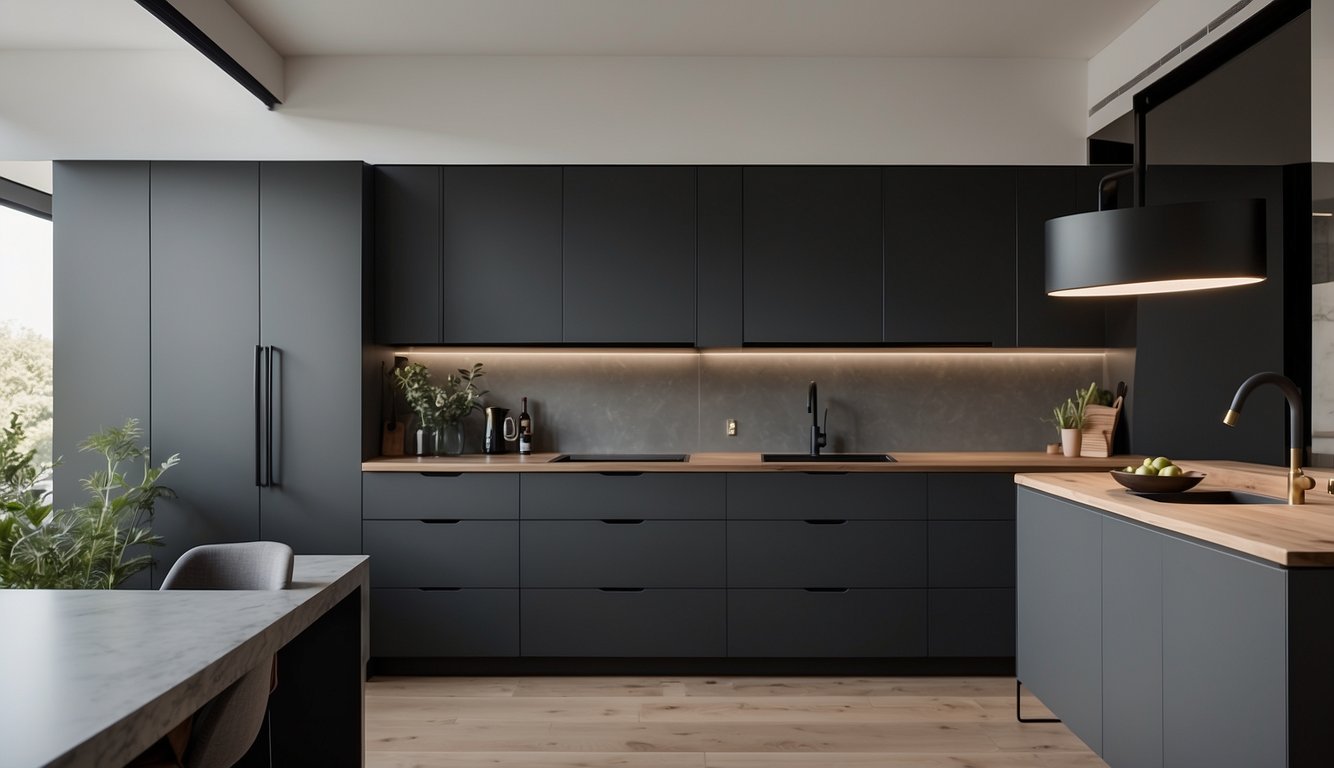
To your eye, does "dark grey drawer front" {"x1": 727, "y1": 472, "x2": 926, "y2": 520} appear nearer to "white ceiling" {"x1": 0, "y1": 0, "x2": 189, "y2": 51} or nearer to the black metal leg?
the black metal leg

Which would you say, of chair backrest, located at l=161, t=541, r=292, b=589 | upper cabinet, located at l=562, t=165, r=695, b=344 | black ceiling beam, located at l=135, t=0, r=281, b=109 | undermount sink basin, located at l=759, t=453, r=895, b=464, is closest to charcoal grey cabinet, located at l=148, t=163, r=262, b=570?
black ceiling beam, located at l=135, t=0, r=281, b=109

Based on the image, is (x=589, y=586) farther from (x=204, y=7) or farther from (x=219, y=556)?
(x=204, y=7)

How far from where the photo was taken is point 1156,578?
2078mm

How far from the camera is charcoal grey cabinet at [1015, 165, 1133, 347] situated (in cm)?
376

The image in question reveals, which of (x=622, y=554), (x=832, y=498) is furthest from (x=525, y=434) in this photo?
(x=832, y=498)

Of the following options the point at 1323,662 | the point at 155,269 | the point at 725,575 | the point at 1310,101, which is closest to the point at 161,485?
the point at 155,269

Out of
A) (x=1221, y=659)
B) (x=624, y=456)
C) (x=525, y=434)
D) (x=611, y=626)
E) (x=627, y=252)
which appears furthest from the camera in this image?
(x=624, y=456)

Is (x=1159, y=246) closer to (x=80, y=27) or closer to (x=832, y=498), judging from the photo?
(x=832, y=498)

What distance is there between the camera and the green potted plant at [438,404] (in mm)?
3824

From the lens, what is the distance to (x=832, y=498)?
11.6 ft

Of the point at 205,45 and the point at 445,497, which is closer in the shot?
the point at 205,45

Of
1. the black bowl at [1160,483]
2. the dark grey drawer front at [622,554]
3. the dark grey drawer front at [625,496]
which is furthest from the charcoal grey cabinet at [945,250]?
the black bowl at [1160,483]

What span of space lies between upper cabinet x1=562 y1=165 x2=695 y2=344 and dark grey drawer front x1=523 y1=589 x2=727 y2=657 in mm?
1134

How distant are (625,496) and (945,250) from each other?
182 centimetres
